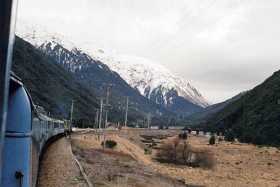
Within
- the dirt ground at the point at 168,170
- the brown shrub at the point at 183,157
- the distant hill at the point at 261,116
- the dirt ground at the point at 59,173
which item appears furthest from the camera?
the distant hill at the point at 261,116

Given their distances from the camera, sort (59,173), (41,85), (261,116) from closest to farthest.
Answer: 1. (59,173)
2. (261,116)
3. (41,85)

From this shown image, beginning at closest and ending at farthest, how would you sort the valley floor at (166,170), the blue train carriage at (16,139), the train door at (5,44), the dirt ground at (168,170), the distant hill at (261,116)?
the train door at (5,44) < the blue train carriage at (16,139) < the valley floor at (166,170) < the dirt ground at (168,170) < the distant hill at (261,116)

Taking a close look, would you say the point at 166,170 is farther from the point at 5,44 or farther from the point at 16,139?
the point at 5,44

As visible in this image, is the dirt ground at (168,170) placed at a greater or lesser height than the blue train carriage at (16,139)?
lesser

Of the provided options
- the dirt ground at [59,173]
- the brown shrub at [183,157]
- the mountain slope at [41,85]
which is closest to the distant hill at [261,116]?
the brown shrub at [183,157]

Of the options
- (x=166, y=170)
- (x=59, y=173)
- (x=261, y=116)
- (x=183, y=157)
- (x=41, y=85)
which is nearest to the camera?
(x=59, y=173)

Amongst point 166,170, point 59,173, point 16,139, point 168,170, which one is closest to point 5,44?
point 16,139

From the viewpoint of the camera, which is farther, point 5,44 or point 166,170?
point 166,170

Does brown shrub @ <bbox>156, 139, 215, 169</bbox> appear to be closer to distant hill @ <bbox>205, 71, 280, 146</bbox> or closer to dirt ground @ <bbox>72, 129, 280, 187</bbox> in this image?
dirt ground @ <bbox>72, 129, 280, 187</bbox>

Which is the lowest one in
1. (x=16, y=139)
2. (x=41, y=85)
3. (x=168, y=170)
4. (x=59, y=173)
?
(x=168, y=170)

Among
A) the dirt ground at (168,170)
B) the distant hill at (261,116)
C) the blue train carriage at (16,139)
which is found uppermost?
the distant hill at (261,116)

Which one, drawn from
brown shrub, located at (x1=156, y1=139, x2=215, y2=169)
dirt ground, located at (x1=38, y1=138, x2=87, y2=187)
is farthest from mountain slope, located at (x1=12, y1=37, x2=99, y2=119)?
dirt ground, located at (x1=38, y1=138, x2=87, y2=187)

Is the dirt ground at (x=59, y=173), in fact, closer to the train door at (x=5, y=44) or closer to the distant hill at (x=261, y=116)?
the train door at (x=5, y=44)

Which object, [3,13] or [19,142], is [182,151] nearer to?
[19,142]
